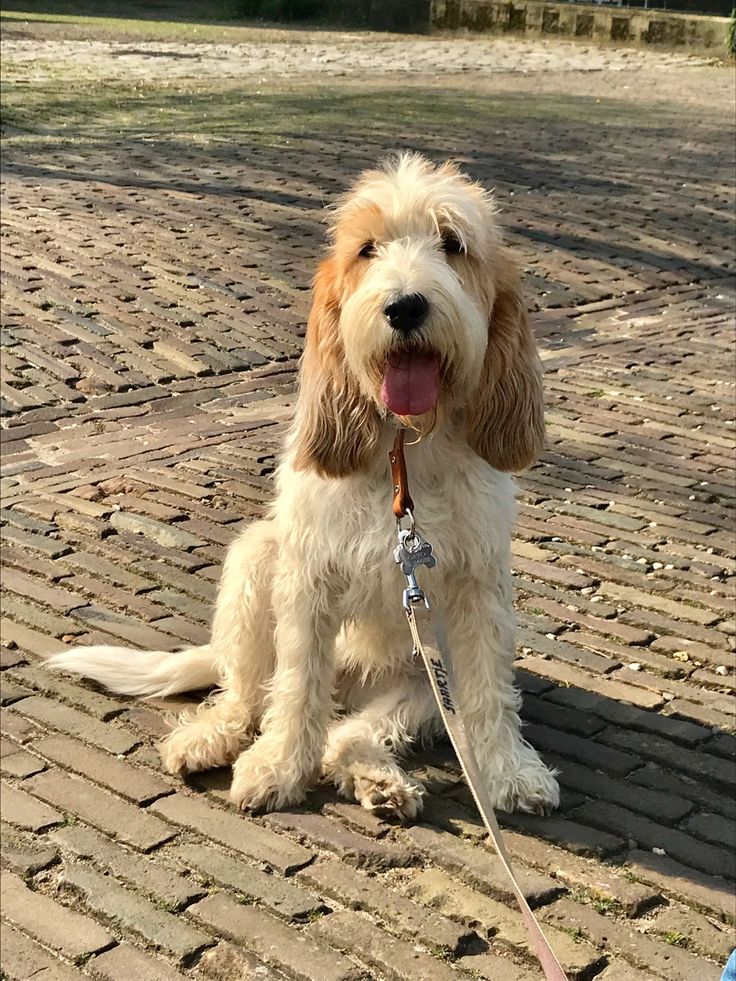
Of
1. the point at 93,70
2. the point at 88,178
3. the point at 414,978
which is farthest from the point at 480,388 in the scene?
the point at 93,70

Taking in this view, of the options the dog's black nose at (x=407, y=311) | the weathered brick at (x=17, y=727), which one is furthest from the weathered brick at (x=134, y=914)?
the dog's black nose at (x=407, y=311)

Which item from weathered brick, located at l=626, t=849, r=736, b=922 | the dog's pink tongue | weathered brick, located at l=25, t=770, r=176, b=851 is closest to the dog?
the dog's pink tongue

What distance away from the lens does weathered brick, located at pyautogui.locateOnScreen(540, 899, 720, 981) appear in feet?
10.4

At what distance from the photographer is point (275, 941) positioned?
3.25 m

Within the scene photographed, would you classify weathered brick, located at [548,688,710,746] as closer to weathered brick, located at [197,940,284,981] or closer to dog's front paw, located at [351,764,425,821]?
dog's front paw, located at [351,764,425,821]

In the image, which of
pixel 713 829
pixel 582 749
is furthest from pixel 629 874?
pixel 582 749

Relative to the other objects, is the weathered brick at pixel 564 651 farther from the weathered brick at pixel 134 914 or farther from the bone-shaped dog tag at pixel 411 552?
the weathered brick at pixel 134 914

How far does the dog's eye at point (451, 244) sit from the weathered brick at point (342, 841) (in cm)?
164

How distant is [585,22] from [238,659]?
27.3 m

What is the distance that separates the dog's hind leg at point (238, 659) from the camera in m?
4.00

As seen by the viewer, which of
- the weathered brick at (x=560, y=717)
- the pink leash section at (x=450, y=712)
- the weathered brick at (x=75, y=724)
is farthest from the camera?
the weathered brick at (x=560, y=717)

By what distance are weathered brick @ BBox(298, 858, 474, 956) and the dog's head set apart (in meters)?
1.10

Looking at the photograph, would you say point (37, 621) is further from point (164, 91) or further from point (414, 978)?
point (164, 91)

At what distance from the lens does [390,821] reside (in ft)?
12.3
